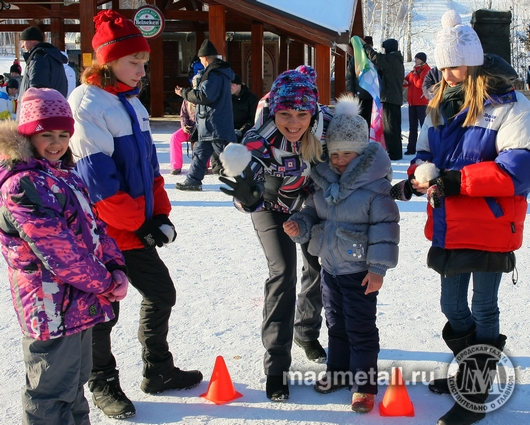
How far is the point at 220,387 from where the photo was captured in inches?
124

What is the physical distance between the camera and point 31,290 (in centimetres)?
236

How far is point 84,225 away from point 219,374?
3.75ft

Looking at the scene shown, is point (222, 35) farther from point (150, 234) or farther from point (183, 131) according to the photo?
point (150, 234)

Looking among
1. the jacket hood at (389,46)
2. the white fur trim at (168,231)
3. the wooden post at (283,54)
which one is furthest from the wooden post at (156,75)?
the white fur trim at (168,231)

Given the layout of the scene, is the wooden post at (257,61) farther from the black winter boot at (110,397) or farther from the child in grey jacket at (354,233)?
the black winter boot at (110,397)

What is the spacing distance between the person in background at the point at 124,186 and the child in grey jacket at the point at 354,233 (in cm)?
70

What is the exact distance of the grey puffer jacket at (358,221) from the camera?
9.71 feet

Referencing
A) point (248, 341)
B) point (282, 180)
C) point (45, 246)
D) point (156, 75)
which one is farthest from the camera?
point (156, 75)

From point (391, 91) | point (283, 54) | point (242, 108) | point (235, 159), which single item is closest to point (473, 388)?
point (235, 159)

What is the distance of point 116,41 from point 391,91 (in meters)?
8.77

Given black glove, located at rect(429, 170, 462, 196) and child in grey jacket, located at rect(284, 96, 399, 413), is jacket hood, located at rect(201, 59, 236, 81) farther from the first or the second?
black glove, located at rect(429, 170, 462, 196)

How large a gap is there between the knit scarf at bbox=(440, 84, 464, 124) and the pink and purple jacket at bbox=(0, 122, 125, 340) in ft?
5.62

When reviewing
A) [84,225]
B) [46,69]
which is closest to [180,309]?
[84,225]

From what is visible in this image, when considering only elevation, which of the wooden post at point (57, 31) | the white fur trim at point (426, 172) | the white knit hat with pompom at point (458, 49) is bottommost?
the white fur trim at point (426, 172)
